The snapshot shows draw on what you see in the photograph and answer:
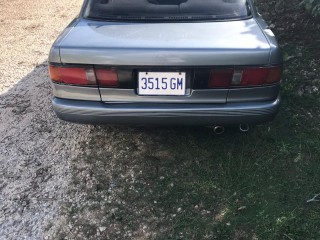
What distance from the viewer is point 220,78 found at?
2686 millimetres

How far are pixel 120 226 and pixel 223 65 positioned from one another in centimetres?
133

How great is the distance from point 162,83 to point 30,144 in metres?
1.57

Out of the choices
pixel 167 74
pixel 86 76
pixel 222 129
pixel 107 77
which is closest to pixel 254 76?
pixel 167 74

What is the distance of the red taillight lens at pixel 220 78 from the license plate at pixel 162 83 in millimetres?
197

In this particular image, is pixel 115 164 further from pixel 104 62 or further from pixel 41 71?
pixel 41 71

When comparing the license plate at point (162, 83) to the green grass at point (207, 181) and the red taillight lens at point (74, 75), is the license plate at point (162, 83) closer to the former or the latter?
the red taillight lens at point (74, 75)

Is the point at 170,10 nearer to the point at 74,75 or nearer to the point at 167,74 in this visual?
the point at 167,74

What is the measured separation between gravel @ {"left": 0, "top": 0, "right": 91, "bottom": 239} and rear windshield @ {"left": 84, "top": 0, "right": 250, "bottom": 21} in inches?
46.1

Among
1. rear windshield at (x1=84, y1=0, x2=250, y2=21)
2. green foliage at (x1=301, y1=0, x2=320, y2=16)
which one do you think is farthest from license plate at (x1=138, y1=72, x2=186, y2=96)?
green foliage at (x1=301, y1=0, x2=320, y2=16)

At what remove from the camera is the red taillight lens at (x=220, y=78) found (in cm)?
266

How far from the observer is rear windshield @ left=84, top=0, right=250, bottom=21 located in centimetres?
316

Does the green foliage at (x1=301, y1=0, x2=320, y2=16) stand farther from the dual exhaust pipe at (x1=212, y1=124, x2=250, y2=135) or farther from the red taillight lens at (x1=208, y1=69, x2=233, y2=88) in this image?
the red taillight lens at (x1=208, y1=69, x2=233, y2=88)

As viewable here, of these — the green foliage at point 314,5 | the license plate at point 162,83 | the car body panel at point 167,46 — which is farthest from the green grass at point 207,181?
the green foliage at point 314,5

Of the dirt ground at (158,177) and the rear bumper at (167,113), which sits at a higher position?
the rear bumper at (167,113)
